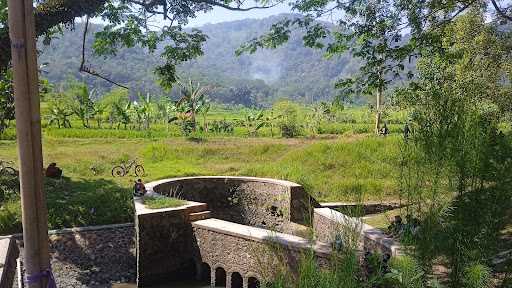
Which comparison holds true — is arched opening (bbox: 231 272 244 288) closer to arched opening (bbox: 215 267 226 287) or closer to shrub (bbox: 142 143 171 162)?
arched opening (bbox: 215 267 226 287)

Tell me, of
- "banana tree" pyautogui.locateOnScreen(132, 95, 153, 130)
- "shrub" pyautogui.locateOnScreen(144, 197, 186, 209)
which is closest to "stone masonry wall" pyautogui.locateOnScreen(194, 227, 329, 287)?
"shrub" pyautogui.locateOnScreen(144, 197, 186, 209)

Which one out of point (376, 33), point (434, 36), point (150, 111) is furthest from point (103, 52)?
point (150, 111)

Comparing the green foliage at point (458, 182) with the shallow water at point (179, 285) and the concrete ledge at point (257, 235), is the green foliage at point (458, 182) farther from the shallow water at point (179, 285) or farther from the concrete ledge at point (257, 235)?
the shallow water at point (179, 285)

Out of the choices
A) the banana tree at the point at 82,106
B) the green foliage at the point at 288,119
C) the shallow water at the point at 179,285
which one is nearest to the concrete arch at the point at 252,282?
the shallow water at the point at 179,285

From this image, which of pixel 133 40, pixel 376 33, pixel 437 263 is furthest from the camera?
pixel 133 40

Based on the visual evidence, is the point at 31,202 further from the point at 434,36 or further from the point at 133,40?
the point at 133,40

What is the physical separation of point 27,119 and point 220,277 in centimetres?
821

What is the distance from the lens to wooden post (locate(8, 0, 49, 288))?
2473 millimetres

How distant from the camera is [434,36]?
A: 770 cm

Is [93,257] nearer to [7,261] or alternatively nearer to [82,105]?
[7,261]

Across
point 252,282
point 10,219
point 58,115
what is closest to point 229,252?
point 252,282

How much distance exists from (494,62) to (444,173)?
1140 cm

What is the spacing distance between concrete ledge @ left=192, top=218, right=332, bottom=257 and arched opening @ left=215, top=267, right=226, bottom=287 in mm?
958

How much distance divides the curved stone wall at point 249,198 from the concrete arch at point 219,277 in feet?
10.4
